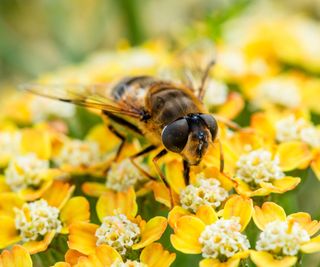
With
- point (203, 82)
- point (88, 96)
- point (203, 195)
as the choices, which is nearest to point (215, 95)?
point (203, 82)

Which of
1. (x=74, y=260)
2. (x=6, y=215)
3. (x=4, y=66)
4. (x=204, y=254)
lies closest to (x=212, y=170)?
(x=204, y=254)

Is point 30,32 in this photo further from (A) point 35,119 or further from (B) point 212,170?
(B) point 212,170

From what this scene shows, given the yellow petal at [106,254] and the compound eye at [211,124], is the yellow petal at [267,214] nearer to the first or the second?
the compound eye at [211,124]

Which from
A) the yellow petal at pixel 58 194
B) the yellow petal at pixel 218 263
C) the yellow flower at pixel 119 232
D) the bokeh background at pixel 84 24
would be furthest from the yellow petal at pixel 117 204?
the bokeh background at pixel 84 24

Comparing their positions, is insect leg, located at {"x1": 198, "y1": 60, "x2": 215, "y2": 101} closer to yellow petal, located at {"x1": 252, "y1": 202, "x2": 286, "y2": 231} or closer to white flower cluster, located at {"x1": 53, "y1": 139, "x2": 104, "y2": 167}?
white flower cluster, located at {"x1": 53, "y1": 139, "x2": 104, "y2": 167}

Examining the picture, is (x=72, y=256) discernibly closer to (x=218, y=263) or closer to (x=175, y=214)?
(x=175, y=214)

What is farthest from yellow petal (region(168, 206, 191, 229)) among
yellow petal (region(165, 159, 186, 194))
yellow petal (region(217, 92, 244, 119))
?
yellow petal (region(217, 92, 244, 119))
